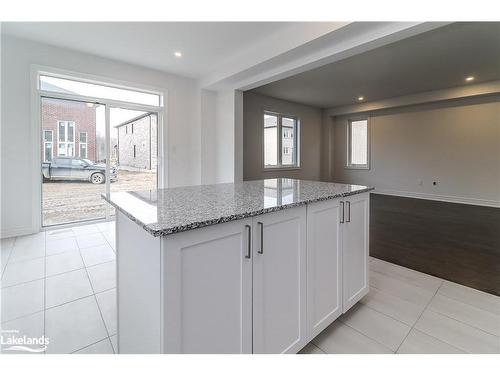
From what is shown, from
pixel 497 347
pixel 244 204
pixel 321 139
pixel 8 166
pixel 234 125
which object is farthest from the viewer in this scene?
pixel 321 139

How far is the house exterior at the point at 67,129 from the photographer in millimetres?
3789

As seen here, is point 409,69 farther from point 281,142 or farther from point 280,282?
point 280,282

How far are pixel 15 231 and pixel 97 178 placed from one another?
129 centimetres

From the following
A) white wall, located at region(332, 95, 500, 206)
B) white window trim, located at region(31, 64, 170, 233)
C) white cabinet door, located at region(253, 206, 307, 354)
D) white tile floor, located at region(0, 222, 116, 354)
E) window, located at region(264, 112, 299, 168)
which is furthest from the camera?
window, located at region(264, 112, 299, 168)

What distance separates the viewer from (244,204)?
1.29 metres

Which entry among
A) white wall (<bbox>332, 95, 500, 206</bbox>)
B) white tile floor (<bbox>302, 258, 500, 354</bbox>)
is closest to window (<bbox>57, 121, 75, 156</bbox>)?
white tile floor (<bbox>302, 258, 500, 354</bbox>)

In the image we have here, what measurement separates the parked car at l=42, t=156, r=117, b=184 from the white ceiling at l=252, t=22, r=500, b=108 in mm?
3796

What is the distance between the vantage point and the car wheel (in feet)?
14.0

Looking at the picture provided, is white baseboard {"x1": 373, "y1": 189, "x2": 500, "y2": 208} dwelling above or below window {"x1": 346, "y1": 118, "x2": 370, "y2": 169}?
below

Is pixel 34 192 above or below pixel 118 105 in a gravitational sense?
below

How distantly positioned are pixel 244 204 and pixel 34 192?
3922 millimetres

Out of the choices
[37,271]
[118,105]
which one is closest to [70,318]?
[37,271]

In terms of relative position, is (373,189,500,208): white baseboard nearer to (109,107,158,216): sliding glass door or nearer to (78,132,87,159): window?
(109,107,158,216): sliding glass door

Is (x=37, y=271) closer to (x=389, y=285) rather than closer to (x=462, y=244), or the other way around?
(x=389, y=285)
